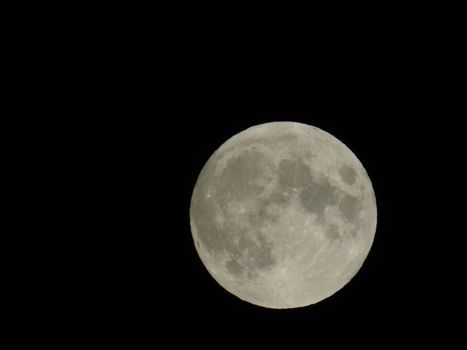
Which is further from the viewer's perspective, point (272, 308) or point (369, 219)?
point (272, 308)

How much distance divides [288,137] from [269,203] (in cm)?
86

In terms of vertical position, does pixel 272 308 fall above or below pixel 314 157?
→ below

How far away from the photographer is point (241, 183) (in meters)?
5.63

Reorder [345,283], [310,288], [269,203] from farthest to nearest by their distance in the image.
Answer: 1. [345,283]
2. [310,288]
3. [269,203]

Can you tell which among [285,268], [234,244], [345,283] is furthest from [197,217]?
[345,283]

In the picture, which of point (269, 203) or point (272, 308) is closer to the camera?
point (269, 203)

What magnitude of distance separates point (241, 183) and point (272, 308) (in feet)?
5.51

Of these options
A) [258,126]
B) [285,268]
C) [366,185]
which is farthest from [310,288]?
[258,126]

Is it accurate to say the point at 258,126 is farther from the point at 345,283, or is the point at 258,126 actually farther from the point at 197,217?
the point at 345,283

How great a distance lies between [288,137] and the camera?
19.4 feet

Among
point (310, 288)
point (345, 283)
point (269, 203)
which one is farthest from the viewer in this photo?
point (345, 283)

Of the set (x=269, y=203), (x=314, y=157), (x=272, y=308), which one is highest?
(x=314, y=157)

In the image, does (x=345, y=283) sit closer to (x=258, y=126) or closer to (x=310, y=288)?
(x=310, y=288)

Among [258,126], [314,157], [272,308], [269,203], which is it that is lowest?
[272,308]
